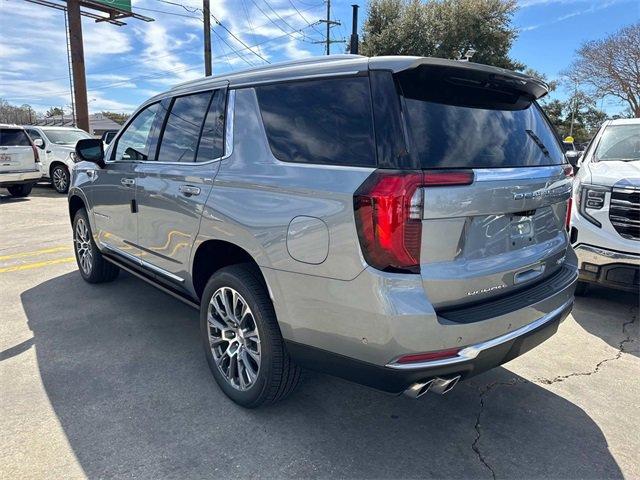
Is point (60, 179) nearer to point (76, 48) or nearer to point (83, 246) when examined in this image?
point (76, 48)

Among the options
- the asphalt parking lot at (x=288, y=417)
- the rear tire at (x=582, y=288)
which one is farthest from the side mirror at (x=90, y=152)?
the rear tire at (x=582, y=288)

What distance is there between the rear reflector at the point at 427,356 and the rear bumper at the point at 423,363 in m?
0.02

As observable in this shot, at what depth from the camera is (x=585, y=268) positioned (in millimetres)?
4527

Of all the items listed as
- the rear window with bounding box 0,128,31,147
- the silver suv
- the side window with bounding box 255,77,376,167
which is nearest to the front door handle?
the silver suv

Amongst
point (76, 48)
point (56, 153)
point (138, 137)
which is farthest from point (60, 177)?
point (138, 137)

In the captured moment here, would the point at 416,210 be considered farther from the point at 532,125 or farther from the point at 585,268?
the point at 585,268

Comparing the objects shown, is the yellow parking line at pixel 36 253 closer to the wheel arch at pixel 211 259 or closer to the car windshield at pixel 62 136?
the wheel arch at pixel 211 259

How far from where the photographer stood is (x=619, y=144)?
215 inches

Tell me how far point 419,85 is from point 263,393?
181 cm

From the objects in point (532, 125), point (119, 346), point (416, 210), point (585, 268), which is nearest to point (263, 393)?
point (416, 210)

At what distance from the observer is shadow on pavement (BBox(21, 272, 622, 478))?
2.39 m

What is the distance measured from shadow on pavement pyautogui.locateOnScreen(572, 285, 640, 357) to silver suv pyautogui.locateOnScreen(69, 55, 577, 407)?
4.80 feet

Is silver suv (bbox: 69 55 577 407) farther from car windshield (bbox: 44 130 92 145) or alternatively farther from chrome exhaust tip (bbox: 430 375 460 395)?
car windshield (bbox: 44 130 92 145)

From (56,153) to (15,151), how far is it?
146cm
